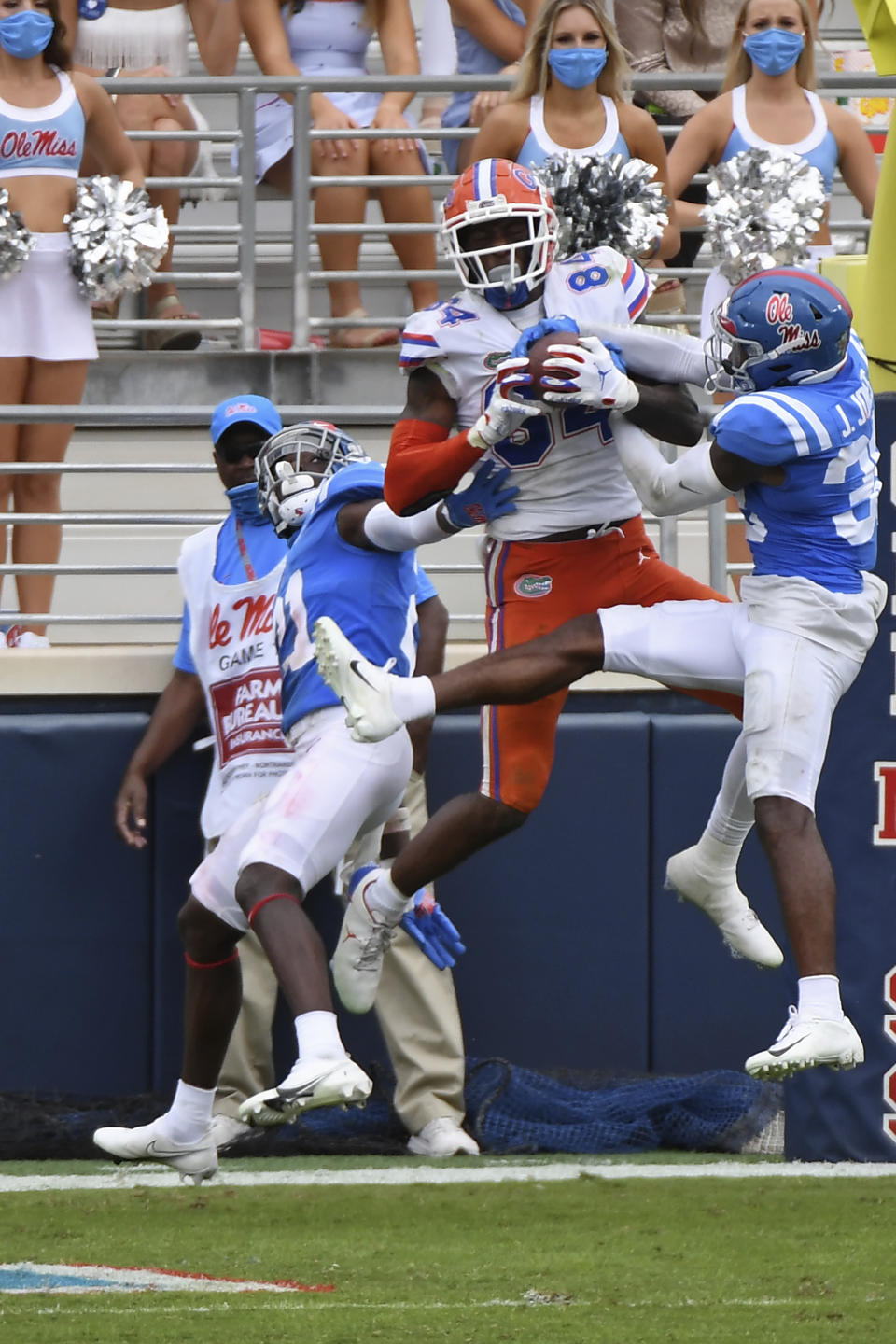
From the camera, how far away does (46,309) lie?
7480mm

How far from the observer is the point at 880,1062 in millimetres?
6402

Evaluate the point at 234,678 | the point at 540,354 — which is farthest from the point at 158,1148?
the point at 540,354

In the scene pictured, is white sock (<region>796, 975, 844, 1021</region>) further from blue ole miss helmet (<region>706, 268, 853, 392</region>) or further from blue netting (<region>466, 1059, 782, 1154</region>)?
blue netting (<region>466, 1059, 782, 1154</region>)

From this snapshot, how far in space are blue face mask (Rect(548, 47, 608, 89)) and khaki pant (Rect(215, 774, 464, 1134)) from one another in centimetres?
270

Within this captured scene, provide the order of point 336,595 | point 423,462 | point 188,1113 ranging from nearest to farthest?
point 423,462, point 336,595, point 188,1113

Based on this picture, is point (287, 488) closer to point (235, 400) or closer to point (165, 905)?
point (235, 400)

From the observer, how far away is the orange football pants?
18.1ft

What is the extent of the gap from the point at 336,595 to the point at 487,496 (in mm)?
512

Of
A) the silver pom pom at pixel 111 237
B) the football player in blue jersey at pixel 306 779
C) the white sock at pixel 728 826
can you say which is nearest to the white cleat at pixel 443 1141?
the football player in blue jersey at pixel 306 779

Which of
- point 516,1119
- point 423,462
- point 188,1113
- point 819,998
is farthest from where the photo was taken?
point 516,1119

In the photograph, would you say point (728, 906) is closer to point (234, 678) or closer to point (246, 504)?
point (234, 678)

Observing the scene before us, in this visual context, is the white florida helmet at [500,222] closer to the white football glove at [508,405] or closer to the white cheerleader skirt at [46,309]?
the white football glove at [508,405]

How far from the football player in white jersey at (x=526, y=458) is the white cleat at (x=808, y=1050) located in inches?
28.7

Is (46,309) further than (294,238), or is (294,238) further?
(294,238)
